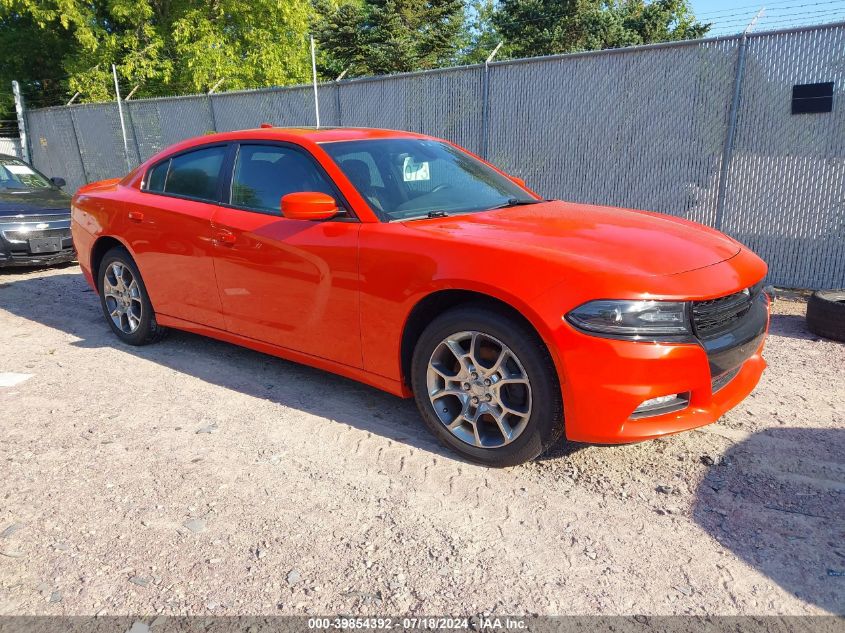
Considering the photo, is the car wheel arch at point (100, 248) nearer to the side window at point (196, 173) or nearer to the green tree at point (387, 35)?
the side window at point (196, 173)

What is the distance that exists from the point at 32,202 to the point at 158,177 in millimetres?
4847

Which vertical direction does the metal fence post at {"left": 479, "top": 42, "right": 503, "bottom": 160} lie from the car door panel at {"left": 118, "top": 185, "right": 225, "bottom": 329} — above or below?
above

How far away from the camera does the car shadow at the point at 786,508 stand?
2.42m

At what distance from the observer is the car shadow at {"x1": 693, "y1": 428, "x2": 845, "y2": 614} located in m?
2.42

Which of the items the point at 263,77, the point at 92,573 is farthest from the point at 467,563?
the point at 263,77

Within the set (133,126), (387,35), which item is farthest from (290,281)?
(387,35)

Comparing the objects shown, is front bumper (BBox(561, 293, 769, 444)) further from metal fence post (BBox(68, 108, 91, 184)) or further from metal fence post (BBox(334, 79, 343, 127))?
metal fence post (BBox(68, 108, 91, 184))

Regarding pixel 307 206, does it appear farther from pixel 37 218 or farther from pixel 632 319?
pixel 37 218

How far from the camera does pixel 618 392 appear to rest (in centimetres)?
279

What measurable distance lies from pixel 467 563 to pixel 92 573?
1419mm

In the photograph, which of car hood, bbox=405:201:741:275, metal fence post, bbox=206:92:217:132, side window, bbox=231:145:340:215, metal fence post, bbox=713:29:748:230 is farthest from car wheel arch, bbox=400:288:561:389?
metal fence post, bbox=206:92:217:132

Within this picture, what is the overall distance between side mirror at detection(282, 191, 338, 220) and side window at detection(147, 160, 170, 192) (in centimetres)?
193

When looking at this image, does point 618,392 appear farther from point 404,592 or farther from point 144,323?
point 144,323

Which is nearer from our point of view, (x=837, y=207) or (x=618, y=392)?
(x=618, y=392)
